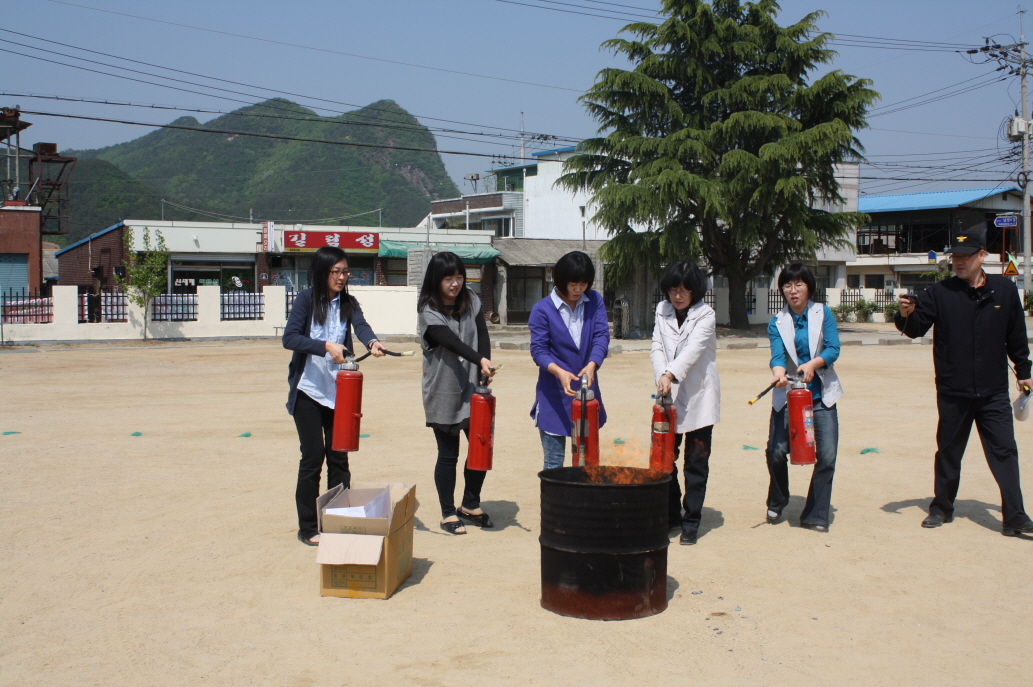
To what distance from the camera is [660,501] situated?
4.30 metres

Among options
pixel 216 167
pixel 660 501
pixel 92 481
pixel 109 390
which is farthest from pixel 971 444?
pixel 216 167

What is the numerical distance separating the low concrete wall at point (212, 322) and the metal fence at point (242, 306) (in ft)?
1.21

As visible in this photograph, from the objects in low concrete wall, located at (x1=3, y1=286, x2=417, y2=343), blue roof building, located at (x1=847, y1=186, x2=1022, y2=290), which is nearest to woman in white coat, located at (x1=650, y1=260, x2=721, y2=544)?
low concrete wall, located at (x1=3, y1=286, x2=417, y2=343)

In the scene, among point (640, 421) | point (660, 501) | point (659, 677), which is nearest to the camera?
point (659, 677)

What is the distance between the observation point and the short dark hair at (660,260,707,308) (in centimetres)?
552

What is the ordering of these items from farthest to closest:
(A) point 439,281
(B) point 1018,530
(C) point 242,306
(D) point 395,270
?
(D) point 395,270 → (C) point 242,306 → (B) point 1018,530 → (A) point 439,281

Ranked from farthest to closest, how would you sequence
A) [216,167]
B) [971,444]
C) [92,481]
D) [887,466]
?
[216,167]
[971,444]
[887,466]
[92,481]

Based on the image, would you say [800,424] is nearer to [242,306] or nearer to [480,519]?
[480,519]

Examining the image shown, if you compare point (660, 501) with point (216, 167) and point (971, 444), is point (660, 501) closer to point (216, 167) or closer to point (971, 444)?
point (971, 444)

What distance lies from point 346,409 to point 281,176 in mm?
129936

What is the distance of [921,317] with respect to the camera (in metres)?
5.96

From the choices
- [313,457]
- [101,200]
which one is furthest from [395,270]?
[101,200]

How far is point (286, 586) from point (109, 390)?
10992 mm

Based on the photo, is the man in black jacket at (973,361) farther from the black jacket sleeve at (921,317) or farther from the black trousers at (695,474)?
the black trousers at (695,474)
